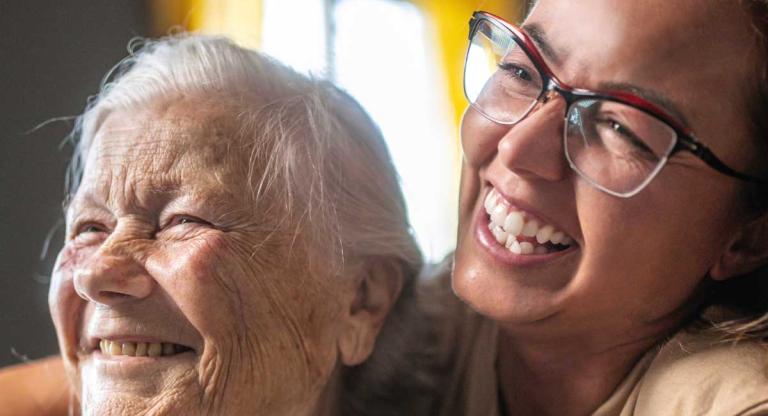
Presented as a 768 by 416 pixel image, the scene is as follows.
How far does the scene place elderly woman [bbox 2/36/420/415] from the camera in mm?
1381

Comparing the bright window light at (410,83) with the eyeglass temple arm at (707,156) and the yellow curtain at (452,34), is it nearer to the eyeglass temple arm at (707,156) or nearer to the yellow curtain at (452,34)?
the yellow curtain at (452,34)

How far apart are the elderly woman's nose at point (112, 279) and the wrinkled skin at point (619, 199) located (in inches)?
22.4

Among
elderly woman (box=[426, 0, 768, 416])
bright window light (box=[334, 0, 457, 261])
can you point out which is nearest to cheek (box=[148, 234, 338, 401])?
elderly woman (box=[426, 0, 768, 416])

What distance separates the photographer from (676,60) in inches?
49.2

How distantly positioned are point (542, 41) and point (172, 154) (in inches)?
26.8

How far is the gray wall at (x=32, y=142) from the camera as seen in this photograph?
3.29m

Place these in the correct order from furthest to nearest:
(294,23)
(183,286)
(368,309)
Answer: (294,23)
(368,309)
(183,286)

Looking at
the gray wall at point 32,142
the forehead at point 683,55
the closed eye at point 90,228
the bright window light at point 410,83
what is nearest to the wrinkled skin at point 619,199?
the forehead at point 683,55

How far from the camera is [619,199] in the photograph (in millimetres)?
1277

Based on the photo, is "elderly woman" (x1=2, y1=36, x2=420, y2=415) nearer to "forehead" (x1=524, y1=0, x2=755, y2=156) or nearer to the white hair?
the white hair

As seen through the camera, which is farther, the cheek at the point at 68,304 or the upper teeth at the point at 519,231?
the cheek at the point at 68,304

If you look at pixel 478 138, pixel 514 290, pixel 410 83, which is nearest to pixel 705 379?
pixel 514 290

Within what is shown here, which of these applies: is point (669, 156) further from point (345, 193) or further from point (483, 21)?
point (345, 193)

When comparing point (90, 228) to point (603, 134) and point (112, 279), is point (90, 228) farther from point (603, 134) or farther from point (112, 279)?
point (603, 134)
